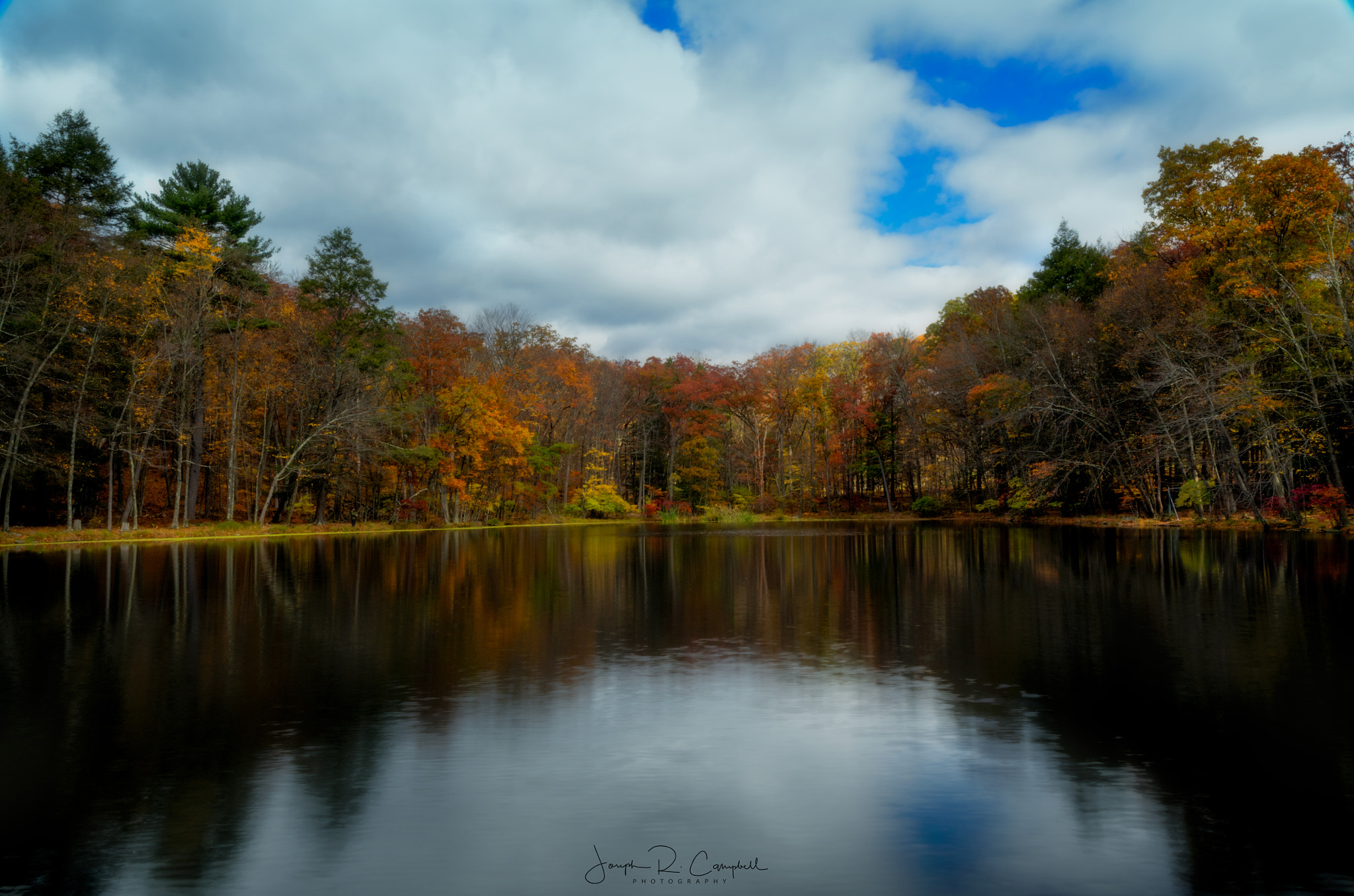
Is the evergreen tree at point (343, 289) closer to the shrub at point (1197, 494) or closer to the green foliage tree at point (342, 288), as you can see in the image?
the green foliage tree at point (342, 288)

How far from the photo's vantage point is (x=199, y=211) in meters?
30.2

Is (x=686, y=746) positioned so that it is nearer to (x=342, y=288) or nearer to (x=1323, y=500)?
(x=1323, y=500)

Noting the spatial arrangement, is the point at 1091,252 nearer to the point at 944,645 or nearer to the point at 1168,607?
the point at 1168,607

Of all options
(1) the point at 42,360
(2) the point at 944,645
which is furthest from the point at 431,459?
(2) the point at 944,645

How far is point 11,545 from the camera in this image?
23109 mm

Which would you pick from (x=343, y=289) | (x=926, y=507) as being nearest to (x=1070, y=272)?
(x=926, y=507)

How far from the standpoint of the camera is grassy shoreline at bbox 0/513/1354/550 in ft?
78.5

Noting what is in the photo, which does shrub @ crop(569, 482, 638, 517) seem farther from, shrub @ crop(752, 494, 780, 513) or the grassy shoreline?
shrub @ crop(752, 494, 780, 513)

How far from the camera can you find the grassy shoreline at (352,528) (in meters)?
23.9

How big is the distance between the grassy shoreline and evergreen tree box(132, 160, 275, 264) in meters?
10.9

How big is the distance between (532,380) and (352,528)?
44.7 feet

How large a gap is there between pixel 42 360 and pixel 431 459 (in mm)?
15076
